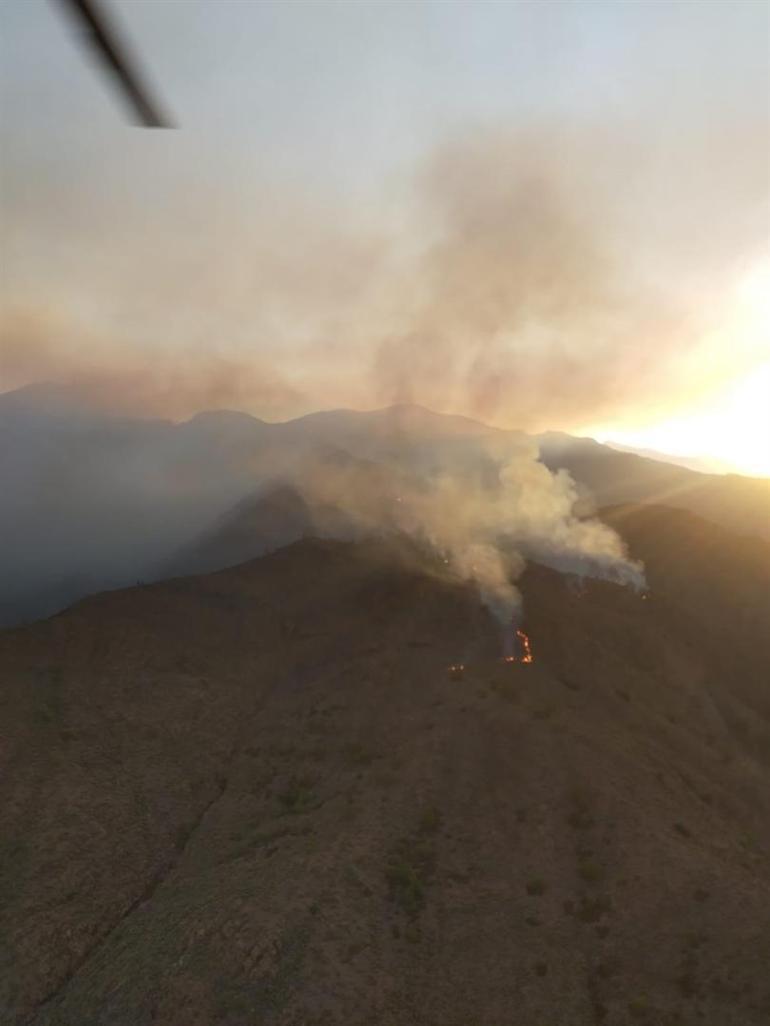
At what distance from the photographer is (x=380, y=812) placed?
1634 inches

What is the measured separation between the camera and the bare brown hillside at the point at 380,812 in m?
30.8

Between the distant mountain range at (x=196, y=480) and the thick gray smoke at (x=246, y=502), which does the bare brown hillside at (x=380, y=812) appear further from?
the distant mountain range at (x=196, y=480)

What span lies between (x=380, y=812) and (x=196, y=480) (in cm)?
9927

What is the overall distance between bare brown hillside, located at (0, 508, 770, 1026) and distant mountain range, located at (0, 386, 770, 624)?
23.6 meters

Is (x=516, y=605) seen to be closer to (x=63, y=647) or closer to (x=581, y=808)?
(x=581, y=808)

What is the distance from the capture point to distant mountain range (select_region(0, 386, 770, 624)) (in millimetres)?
92938

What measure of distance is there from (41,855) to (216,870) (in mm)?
9676

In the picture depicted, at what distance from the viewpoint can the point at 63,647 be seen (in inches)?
2365

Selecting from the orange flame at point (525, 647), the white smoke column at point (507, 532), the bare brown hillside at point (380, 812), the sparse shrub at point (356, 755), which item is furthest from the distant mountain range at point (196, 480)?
the sparse shrub at point (356, 755)

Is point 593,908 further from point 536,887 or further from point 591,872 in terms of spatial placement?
point 536,887

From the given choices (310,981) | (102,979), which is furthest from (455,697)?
(102,979)

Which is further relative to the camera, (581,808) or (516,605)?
(516,605)

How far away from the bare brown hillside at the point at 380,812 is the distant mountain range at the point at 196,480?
2363cm

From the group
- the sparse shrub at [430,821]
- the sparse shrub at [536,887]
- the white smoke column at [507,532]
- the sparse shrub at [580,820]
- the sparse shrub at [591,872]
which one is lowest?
the sparse shrub at [591,872]
